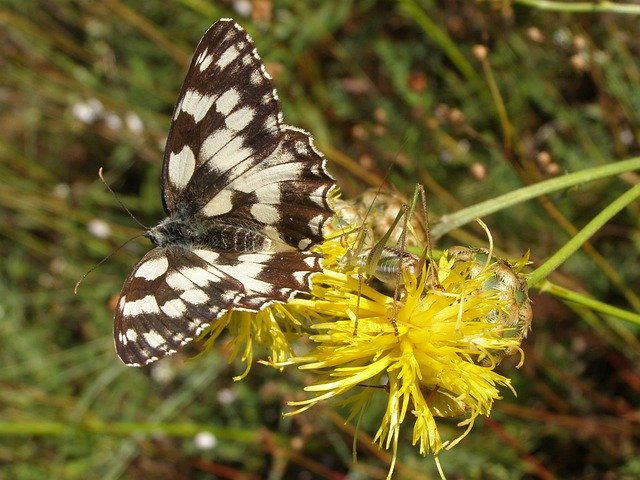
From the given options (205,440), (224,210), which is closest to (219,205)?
(224,210)

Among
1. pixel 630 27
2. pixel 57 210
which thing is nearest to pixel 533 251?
pixel 630 27

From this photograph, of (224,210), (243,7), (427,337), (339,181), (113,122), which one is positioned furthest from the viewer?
(113,122)

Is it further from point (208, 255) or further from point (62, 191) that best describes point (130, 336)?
point (62, 191)

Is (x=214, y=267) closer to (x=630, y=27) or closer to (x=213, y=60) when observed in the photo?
(x=213, y=60)

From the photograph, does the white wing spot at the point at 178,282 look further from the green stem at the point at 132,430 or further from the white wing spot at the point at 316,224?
the green stem at the point at 132,430

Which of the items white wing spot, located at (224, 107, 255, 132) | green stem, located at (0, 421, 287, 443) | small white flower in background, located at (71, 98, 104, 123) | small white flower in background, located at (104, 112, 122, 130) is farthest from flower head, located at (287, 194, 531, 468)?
small white flower in background, located at (71, 98, 104, 123)

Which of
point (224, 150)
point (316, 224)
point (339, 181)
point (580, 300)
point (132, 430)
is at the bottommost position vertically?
point (132, 430)

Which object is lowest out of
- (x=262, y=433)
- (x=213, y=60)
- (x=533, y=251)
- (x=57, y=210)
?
(x=262, y=433)
